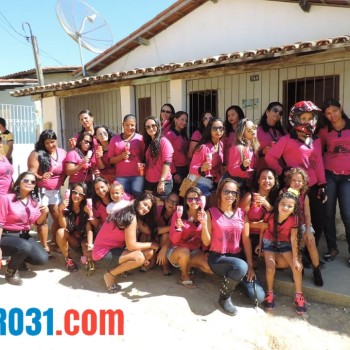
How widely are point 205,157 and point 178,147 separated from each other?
83 centimetres

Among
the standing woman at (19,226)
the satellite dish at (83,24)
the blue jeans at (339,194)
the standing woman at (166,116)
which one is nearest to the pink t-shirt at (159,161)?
the standing woman at (166,116)

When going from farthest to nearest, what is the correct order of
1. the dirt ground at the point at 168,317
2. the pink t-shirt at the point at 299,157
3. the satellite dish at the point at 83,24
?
the satellite dish at the point at 83,24
the pink t-shirt at the point at 299,157
the dirt ground at the point at 168,317

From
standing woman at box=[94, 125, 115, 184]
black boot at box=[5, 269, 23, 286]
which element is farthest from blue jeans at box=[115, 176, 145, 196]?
black boot at box=[5, 269, 23, 286]

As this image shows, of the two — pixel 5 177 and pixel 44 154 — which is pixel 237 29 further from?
pixel 5 177

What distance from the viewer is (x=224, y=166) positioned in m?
4.40

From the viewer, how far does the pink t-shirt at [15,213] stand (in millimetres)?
4141

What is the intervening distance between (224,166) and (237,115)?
2.60ft

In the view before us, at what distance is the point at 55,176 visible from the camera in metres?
4.80

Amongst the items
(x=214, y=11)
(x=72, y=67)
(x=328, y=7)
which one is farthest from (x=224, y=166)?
(x=72, y=67)

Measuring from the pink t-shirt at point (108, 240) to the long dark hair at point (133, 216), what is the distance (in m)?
0.07

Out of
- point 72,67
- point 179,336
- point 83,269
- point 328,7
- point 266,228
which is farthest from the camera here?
point 72,67

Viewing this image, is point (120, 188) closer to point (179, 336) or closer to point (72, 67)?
point (179, 336)

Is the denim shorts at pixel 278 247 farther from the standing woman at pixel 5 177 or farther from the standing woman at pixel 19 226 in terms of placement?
the standing woman at pixel 5 177

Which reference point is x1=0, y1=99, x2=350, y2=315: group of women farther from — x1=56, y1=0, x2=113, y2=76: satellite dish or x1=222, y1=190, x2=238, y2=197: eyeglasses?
x1=56, y1=0, x2=113, y2=76: satellite dish
